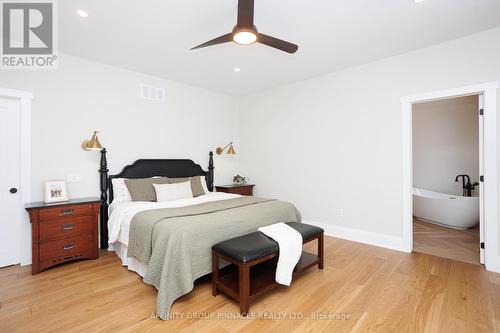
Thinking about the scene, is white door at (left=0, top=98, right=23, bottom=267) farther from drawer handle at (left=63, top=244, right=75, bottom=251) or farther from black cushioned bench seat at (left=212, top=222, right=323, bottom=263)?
black cushioned bench seat at (left=212, top=222, right=323, bottom=263)

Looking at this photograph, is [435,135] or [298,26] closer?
[298,26]

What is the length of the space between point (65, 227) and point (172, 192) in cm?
131

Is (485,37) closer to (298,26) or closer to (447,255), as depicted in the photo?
(298,26)

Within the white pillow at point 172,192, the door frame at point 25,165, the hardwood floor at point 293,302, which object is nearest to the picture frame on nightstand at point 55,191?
the door frame at point 25,165

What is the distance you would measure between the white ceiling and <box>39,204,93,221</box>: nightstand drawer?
1993 millimetres

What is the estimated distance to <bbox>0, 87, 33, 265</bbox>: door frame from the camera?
9.41 ft

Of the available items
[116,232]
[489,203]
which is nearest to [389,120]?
[489,203]

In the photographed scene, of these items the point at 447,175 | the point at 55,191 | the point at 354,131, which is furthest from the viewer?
the point at 447,175

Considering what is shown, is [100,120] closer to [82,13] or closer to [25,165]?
[25,165]

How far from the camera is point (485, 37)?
2688 millimetres

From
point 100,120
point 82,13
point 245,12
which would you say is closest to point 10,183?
point 100,120

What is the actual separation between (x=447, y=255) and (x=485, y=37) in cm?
265

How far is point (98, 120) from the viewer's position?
11.3ft

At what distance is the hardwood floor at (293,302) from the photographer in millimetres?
1792
